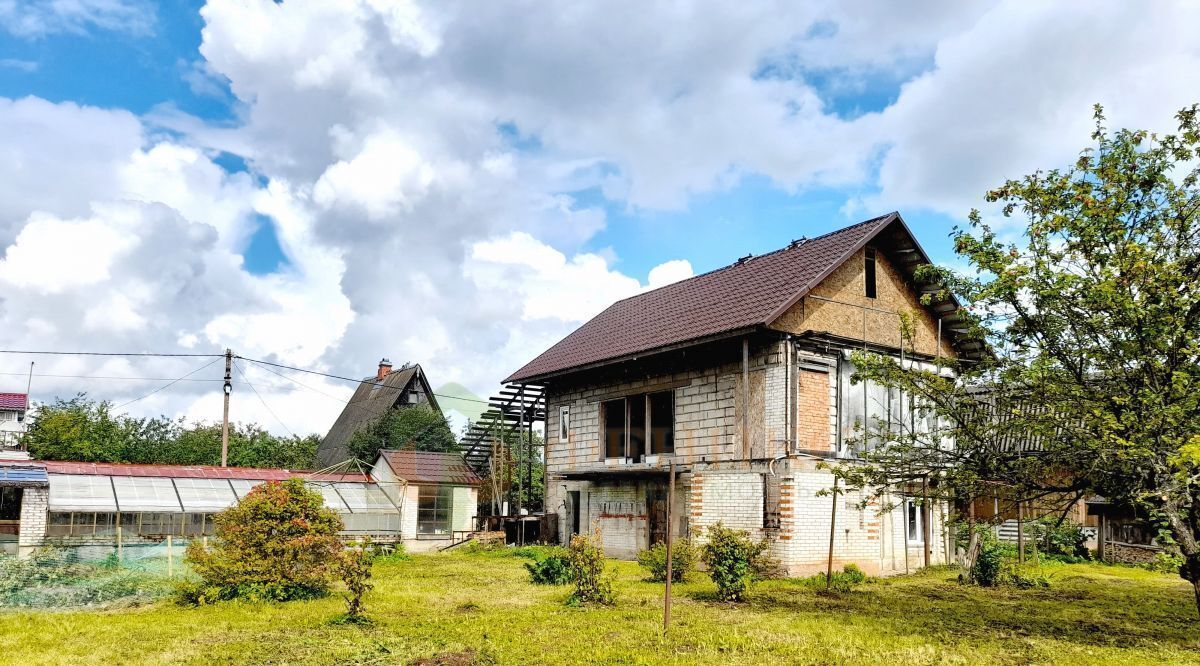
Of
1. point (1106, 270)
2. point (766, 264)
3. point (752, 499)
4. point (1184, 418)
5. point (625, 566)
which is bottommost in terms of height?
point (625, 566)

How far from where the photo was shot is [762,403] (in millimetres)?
20688

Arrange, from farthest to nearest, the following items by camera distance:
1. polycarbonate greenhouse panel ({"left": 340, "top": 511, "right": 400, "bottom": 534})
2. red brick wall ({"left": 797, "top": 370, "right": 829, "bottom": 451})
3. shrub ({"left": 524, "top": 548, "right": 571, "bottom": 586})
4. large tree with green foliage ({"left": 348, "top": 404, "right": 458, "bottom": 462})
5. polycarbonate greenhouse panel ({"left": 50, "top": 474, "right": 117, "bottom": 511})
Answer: large tree with green foliage ({"left": 348, "top": 404, "right": 458, "bottom": 462}) → polycarbonate greenhouse panel ({"left": 340, "top": 511, "right": 400, "bottom": 534}) → polycarbonate greenhouse panel ({"left": 50, "top": 474, "right": 117, "bottom": 511}) → red brick wall ({"left": 797, "top": 370, "right": 829, "bottom": 451}) → shrub ({"left": 524, "top": 548, "right": 571, "bottom": 586})

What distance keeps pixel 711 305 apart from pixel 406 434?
66.4ft

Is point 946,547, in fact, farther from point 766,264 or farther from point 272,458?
point 272,458

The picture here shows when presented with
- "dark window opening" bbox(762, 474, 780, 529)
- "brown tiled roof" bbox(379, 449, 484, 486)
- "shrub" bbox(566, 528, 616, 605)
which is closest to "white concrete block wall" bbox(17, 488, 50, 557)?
"brown tiled roof" bbox(379, 449, 484, 486)

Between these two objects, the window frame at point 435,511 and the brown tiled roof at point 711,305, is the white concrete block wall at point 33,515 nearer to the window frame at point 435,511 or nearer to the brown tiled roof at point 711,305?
the window frame at point 435,511

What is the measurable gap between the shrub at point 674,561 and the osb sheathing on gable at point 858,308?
→ 5335mm

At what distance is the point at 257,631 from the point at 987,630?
33.1ft

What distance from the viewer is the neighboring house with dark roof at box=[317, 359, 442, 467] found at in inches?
1764

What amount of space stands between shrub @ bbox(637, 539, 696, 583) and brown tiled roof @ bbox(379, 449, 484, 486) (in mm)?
11284

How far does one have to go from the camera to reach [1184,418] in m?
11.1

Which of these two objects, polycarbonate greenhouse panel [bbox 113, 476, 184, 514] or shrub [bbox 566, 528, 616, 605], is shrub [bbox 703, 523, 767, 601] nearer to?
shrub [bbox 566, 528, 616, 605]

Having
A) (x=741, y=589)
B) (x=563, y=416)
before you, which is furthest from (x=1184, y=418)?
(x=563, y=416)

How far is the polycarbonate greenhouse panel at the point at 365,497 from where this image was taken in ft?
90.0
